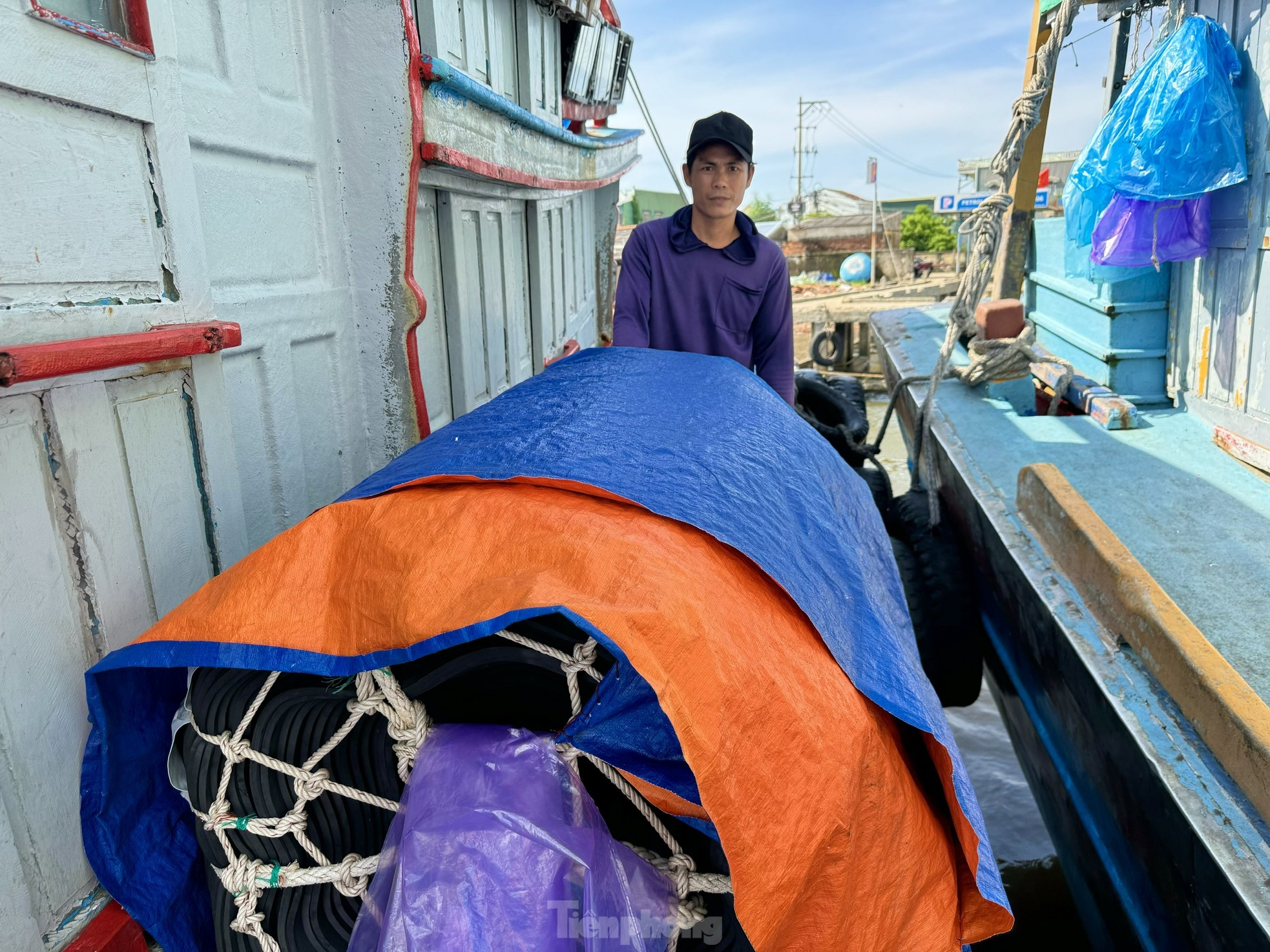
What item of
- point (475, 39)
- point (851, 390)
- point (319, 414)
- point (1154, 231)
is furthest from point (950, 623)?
point (475, 39)

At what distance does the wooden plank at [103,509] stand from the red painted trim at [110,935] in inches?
16.5

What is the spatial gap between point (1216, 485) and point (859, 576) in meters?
2.17

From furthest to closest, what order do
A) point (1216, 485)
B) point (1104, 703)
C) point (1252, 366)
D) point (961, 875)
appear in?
point (1252, 366)
point (1216, 485)
point (1104, 703)
point (961, 875)

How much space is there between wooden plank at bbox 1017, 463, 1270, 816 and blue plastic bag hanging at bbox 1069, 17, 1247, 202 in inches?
58.4

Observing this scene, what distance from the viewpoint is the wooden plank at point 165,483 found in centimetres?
143

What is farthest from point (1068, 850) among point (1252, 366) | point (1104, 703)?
point (1252, 366)

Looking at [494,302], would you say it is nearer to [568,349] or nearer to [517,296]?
[517,296]

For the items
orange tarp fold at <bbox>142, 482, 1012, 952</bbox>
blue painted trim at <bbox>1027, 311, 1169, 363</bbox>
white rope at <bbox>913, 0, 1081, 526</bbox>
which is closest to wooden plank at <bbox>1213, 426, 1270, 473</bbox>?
blue painted trim at <bbox>1027, 311, 1169, 363</bbox>

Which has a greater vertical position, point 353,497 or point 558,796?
point 353,497

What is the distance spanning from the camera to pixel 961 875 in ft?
4.01

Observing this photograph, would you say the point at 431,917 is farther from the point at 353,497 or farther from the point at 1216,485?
the point at 1216,485

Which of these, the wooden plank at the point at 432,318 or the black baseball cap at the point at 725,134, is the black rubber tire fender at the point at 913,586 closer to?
the black baseball cap at the point at 725,134

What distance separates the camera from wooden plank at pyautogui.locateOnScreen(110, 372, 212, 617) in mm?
1426

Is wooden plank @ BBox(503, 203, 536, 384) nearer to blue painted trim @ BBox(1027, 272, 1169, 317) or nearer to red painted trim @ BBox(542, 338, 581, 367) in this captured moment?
red painted trim @ BBox(542, 338, 581, 367)
